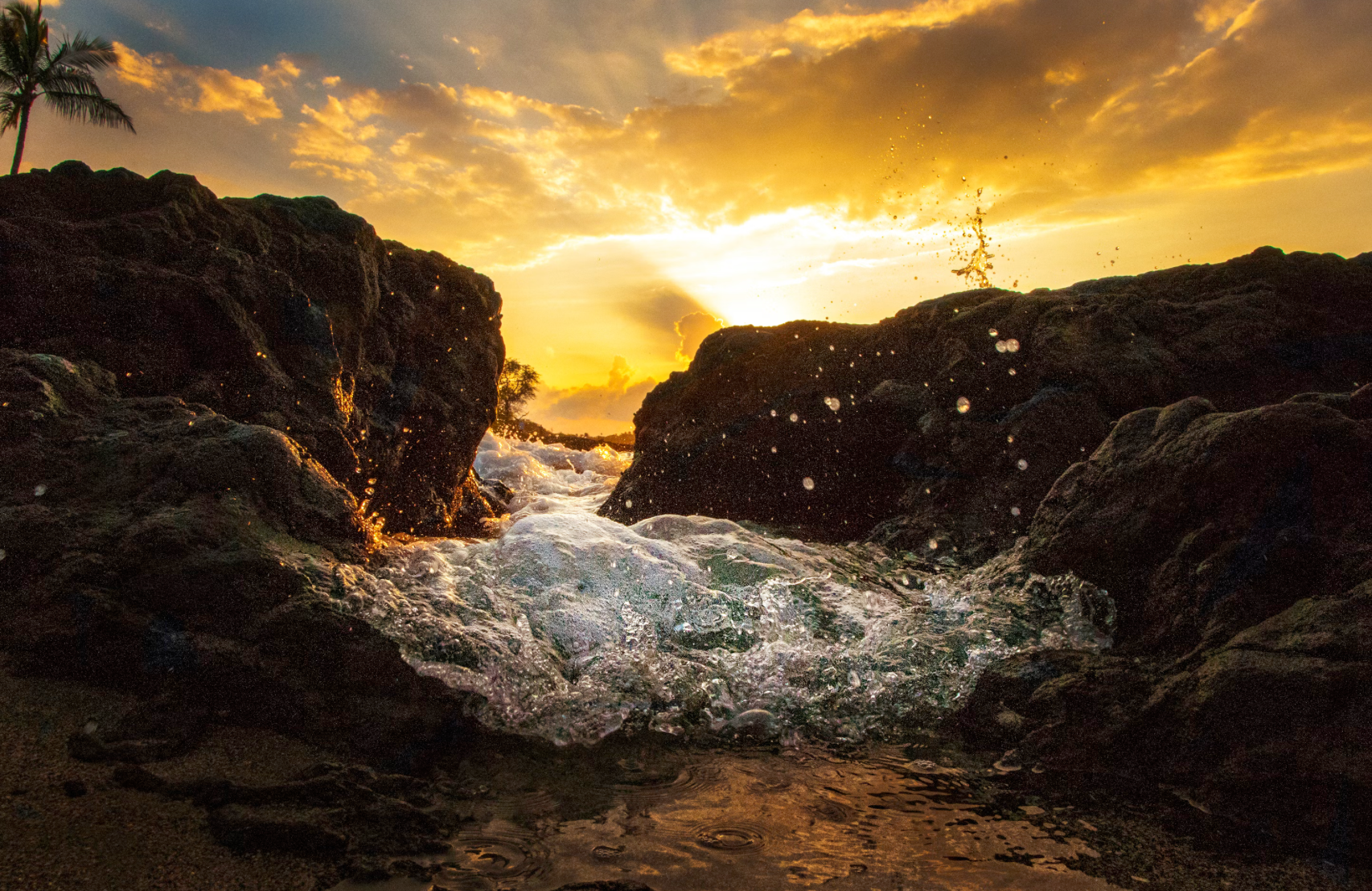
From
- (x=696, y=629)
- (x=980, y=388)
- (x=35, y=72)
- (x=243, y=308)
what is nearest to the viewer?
(x=696, y=629)

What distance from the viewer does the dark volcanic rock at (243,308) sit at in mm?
4406

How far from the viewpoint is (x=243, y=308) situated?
500 cm

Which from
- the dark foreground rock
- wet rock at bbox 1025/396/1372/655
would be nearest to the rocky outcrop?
the dark foreground rock

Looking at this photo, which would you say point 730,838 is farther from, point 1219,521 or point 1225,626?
point 1219,521

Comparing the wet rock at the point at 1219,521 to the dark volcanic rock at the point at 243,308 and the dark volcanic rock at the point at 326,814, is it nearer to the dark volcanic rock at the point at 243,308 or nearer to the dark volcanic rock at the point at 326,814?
the dark volcanic rock at the point at 326,814

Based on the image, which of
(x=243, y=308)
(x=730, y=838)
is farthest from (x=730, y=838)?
(x=243, y=308)

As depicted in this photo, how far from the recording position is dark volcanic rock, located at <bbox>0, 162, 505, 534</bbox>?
441 centimetres

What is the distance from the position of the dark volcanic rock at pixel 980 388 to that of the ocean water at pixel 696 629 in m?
1.47

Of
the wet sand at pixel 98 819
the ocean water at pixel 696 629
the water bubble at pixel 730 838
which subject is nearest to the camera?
the wet sand at pixel 98 819

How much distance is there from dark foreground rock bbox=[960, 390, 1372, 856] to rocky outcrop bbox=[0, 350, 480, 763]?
276 centimetres

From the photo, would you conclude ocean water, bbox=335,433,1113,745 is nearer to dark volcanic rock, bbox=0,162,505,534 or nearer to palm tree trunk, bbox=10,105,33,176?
dark volcanic rock, bbox=0,162,505,534

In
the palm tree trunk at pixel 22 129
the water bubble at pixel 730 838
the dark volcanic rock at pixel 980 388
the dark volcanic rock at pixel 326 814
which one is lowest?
the water bubble at pixel 730 838

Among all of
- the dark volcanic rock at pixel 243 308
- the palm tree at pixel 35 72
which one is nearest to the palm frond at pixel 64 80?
the palm tree at pixel 35 72

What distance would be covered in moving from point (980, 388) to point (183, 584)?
6.77 meters
